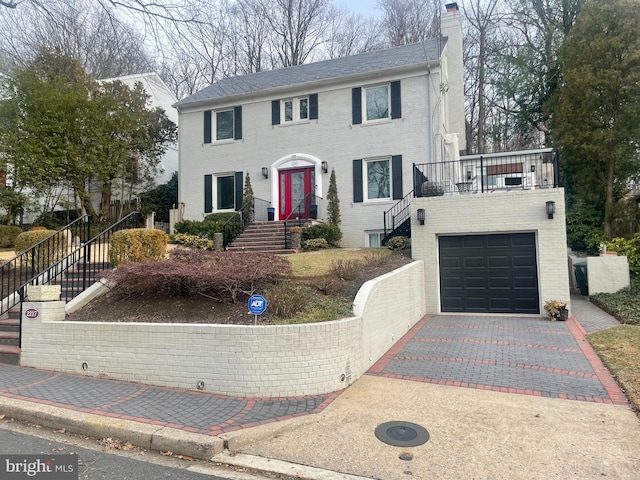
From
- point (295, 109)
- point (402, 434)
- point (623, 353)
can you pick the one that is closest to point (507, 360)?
point (623, 353)

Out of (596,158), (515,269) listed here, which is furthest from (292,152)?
(596,158)

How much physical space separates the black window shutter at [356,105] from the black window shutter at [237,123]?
4.89m

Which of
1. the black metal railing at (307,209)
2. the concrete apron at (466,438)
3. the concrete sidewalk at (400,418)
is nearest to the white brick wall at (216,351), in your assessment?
the concrete sidewalk at (400,418)

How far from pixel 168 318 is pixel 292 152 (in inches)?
439

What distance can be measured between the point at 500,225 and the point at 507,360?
4960 mm

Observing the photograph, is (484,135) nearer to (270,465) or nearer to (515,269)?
(515,269)

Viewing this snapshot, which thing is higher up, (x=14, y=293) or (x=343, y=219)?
(x=343, y=219)

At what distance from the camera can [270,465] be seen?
11.4 feet

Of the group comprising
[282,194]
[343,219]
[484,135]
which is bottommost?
[343,219]

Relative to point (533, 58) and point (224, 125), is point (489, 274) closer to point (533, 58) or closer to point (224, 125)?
point (224, 125)

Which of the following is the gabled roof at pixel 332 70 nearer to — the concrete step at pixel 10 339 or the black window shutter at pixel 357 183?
the black window shutter at pixel 357 183

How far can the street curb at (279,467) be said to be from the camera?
3279mm

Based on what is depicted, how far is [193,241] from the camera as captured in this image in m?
13.9
